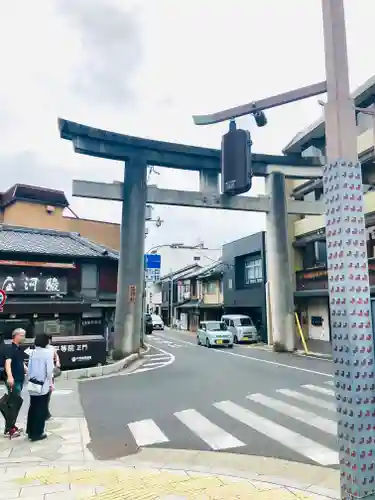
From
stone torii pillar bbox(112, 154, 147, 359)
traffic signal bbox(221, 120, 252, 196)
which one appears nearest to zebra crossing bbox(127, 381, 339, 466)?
traffic signal bbox(221, 120, 252, 196)

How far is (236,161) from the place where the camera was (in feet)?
15.5

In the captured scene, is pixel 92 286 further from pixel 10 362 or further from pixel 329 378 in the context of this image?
pixel 10 362

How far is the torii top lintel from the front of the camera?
1952 centimetres

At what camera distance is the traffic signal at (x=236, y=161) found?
15.1 feet

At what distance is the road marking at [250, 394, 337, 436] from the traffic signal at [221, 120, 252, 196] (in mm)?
5632

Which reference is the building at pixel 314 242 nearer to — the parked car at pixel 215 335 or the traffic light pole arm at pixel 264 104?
the parked car at pixel 215 335

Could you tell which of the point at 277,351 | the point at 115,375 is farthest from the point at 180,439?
the point at 277,351

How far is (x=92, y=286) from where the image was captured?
22547 millimetres

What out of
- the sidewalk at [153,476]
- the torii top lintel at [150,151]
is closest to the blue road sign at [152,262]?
the torii top lintel at [150,151]

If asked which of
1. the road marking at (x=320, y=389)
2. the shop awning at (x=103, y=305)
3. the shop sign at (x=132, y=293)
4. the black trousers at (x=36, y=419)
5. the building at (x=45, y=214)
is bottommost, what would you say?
the road marking at (x=320, y=389)

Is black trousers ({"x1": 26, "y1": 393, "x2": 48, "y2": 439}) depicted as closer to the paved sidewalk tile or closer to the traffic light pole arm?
A: the paved sidewalk tile

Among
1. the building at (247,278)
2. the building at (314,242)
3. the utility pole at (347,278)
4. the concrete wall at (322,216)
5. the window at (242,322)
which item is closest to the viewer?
the utility pole at (347,278)

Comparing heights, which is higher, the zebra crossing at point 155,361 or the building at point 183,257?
the building at point 183,257

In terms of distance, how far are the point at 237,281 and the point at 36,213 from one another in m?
18.2
